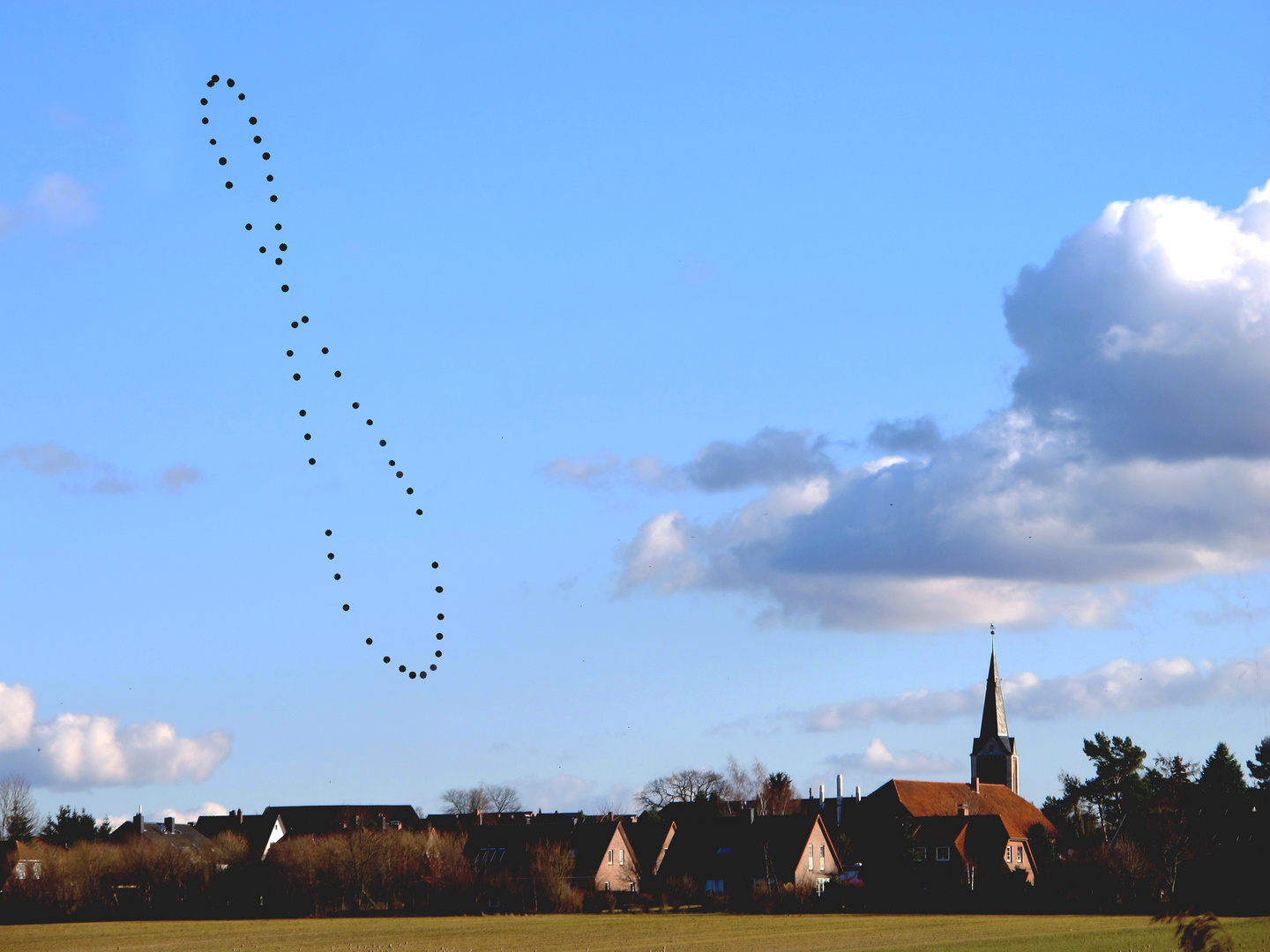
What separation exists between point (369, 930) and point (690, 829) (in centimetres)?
4177

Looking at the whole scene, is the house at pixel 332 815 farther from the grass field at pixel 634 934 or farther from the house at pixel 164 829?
the grass field at pixel 634 934

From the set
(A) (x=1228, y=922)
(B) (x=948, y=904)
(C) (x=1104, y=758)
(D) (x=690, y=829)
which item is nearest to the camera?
(A) (x=1228, y=922)

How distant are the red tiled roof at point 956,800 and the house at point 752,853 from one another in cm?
1761

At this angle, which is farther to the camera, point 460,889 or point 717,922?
point 460,889

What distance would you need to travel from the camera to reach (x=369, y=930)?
66188 millimetres

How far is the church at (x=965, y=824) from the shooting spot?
95.4 meters

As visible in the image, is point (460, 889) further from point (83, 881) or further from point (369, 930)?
point (83, 881)

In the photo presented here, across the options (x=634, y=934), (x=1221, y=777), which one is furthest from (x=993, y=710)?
(x=634, y=934)

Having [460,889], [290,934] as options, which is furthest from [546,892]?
[290,934]

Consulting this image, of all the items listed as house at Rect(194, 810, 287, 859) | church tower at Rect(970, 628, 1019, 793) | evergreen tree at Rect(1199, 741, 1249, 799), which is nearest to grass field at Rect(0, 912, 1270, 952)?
evergreen tree at Rect(1199, 741, 1249, 799)

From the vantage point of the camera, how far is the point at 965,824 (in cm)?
10212

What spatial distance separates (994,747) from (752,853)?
2787 inches

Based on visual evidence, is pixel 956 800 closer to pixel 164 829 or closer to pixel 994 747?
pixel 994 747

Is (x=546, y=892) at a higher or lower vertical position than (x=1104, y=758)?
lower
